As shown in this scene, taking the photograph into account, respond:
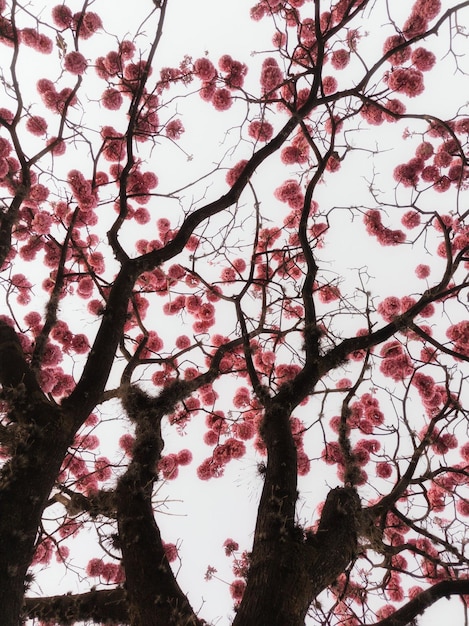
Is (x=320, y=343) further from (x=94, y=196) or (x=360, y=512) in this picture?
(x=94, y=196)

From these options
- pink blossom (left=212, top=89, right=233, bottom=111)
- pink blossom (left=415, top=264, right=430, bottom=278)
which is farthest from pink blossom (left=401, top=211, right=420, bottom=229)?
pink blossom (left=212, top=89, right=233, bottom=111)

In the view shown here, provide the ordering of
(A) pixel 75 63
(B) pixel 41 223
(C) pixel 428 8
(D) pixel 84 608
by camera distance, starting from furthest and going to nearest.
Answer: (B) pixel 41 223 < (C) pixel 428 8 < (A) pixel 75 63 < (D) pixel 84 608

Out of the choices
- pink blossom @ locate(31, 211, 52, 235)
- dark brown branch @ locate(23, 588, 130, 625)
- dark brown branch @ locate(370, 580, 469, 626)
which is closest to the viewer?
dark brown branch @ locate(370, 580, 469, 626)

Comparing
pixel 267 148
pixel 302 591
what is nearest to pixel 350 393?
pixel 302 591

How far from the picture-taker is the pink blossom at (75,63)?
16.7ft

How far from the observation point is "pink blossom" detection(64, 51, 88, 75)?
508cm

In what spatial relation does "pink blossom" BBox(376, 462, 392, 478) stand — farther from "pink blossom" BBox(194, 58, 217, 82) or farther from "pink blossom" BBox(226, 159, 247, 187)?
"pink blossom" BBox(194, 58, 217, 82)

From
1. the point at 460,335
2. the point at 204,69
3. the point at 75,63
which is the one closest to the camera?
the point at 75,63

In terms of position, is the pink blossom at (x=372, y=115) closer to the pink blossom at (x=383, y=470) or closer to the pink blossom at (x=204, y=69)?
the pink blossom at (x=204, y=69)

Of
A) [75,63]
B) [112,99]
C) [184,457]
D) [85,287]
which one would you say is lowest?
[184,457]

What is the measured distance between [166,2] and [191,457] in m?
5.96

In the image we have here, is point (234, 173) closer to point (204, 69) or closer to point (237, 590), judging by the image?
point (204, 69)

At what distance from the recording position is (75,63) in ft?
16.7

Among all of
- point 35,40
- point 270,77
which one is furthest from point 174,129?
point 35,40
